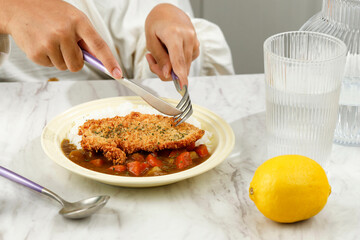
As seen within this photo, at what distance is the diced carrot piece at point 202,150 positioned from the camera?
42.0 inches

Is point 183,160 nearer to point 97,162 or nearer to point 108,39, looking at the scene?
point 97,162

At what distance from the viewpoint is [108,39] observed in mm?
1803

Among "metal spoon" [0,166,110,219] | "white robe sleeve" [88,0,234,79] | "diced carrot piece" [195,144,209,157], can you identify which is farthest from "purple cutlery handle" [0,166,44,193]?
"white robe sleeve" [88,0,234,79]

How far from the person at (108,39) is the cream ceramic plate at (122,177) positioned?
0.35 ft

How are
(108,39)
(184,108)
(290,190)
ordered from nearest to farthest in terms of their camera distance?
(290,190), (184,108), (108,39)

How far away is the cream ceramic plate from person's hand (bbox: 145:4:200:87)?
10 cm

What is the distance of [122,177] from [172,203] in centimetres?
12

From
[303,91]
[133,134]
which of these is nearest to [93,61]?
[133,134]

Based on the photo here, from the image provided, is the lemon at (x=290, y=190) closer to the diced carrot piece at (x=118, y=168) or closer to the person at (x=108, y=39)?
the diced carrot piece at (x=118, y=168)

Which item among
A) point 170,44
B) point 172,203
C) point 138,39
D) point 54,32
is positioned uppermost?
point 54,32

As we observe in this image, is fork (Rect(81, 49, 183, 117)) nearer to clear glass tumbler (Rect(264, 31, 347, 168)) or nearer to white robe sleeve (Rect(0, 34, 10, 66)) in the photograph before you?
clear glass tumbler (Rect(264, 31, 347, 168))

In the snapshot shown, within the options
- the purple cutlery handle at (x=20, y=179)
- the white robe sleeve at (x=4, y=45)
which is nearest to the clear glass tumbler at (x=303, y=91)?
the purple cutlery handle at (x=20, y=179)

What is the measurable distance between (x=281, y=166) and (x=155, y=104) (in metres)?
0.39

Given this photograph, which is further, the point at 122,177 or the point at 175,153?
the point at 175,153
